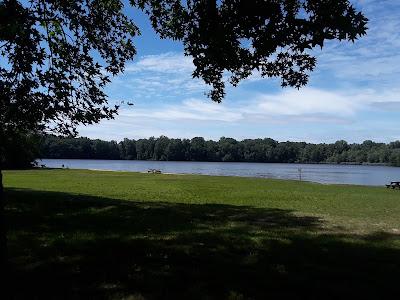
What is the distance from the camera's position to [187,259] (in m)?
8.98

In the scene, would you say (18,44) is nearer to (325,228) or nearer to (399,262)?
(399,262)

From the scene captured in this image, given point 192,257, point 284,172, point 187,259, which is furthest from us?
point 284,172

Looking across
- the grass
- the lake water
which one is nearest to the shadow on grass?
the grass

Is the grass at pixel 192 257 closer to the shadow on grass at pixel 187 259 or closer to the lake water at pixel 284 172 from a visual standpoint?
the shadow on grass at pixel 187 259

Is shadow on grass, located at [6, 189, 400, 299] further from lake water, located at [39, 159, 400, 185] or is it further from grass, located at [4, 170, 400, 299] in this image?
lake water, located at [39, 159, 400, 185]

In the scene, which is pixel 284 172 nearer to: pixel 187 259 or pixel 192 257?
pixel 192 257

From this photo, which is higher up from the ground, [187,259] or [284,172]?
[187,259]

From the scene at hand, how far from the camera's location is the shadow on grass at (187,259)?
286 inches

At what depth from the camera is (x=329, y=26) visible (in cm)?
762

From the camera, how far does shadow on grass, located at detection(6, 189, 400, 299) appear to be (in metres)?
7.27

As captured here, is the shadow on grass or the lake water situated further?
the lake water

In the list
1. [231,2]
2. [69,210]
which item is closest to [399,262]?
[231,2]

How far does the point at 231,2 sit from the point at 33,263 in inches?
228

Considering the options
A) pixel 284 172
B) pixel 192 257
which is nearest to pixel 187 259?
pixel 192 257
